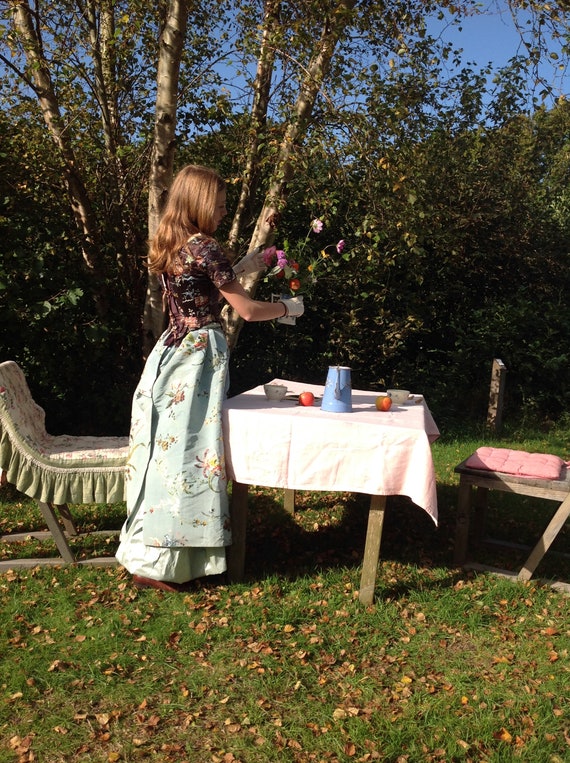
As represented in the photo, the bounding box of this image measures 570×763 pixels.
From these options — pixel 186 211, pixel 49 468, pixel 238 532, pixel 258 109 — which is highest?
pixel 258 109

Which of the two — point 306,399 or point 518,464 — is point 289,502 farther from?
point 518,464

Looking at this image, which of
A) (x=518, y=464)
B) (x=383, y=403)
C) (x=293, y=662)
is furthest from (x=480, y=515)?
(x=293, y=662)

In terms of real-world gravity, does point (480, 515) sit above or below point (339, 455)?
below

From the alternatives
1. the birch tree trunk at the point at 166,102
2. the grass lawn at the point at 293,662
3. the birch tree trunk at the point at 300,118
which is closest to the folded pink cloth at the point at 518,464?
the grass lawn at the point at 293,662

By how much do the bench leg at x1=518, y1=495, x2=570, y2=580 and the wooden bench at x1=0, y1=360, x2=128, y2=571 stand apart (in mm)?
2126

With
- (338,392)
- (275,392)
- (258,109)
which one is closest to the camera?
(338,392)

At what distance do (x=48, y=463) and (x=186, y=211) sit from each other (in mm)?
1441

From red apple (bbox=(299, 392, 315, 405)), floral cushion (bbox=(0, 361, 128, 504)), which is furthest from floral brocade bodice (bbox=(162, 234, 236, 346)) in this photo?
floral cushion (bbox=(0, 361, 128, 504))

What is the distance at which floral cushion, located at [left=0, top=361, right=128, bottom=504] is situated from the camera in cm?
352

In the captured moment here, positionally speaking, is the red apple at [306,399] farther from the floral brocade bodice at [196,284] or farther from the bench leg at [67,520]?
the bench leg at [67,520]

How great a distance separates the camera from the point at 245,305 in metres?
3.33

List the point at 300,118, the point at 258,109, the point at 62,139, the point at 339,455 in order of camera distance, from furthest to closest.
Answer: the point at 258,109
the point at 62,139
the point at 300,118
the point at 339,455

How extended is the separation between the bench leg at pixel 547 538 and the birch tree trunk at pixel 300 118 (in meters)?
2.81

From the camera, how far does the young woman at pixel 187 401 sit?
10.8 feet
